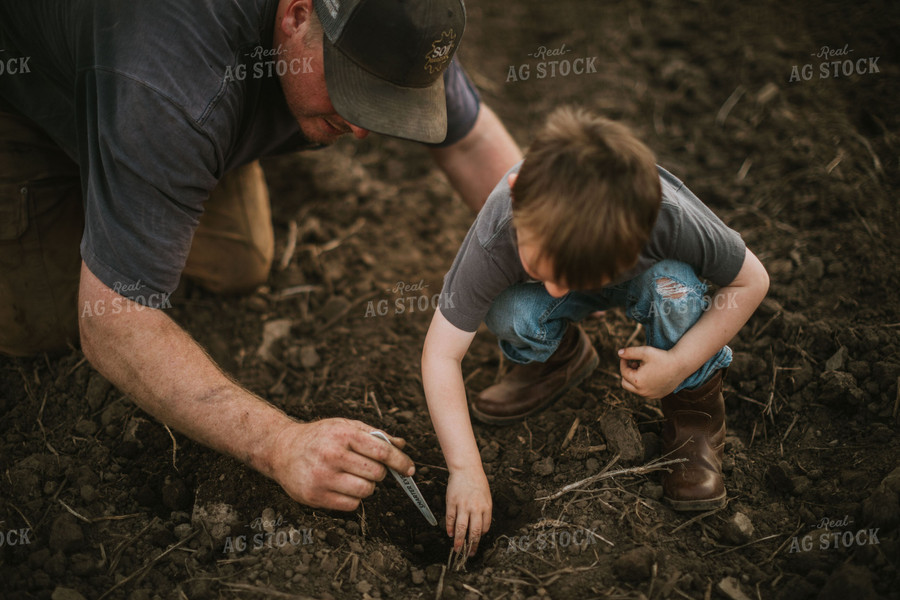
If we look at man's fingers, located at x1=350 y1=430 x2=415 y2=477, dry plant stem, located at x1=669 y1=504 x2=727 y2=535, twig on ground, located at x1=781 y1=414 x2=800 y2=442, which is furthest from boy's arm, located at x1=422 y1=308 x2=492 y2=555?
twig on ground, located at x1=781 y1=414 x2=800 y2=442

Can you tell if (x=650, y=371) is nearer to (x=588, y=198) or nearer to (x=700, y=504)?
(x=700, y=504)

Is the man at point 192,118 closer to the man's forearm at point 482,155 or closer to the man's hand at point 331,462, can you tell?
the man's hand at point 331,462

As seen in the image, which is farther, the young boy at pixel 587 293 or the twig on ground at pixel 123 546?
the twig on ground at pixel 123 546

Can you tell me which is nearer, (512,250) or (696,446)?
(512,250)

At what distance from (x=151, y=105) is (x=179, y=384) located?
0.77 meters

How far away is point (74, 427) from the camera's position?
7.82 ft

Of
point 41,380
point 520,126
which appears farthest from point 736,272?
point 41,380

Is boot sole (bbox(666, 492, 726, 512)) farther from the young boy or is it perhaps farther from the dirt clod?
the dirt clod

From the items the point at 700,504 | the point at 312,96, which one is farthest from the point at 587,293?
the point at 312,96

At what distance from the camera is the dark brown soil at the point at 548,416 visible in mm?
1921

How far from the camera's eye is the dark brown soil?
6.30 feet

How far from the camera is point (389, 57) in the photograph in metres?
1.94

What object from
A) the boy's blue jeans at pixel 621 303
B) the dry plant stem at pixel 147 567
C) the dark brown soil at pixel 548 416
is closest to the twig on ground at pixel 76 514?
the dark brown soil at pixel 548 416

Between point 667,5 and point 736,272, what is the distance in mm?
2967
